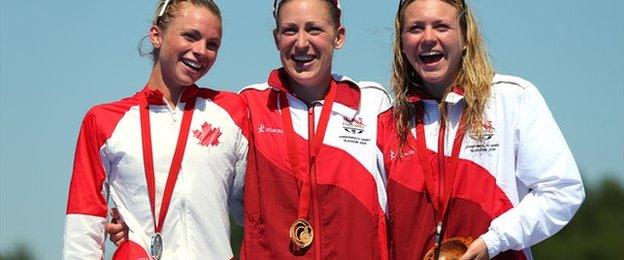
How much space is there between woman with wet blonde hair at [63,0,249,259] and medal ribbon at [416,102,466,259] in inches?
43.9

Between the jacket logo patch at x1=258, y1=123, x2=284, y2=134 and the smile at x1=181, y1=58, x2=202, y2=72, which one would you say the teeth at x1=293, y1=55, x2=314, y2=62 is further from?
the smile at x1=181, y1=58, x2=202, y2=72

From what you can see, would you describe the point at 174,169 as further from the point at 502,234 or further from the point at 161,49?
the point at 502,234

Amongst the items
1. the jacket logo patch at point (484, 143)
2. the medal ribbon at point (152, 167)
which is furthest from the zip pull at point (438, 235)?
the medal ribbon at point (152, 167)

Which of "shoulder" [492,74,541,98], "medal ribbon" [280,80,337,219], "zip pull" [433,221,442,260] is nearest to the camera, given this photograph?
"zip pull" [433,221,442,260]

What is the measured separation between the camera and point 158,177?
689cm

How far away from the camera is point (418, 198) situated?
6.75 meters

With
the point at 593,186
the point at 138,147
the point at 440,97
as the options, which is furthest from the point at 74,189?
the point at 593,186

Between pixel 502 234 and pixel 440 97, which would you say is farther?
pixel 440 97

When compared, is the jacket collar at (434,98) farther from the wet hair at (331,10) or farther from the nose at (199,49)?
the nose at (199,49)

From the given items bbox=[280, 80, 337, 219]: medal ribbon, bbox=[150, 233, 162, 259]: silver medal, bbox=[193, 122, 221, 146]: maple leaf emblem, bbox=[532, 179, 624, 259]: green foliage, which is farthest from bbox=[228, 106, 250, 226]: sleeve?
bbox=[532, 179, 624, 259]: green foliage

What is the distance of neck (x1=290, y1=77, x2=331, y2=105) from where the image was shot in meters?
7.23

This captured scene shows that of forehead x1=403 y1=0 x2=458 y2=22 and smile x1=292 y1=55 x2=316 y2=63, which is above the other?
forehead x1=403 y1=0 x2=458 y2=22

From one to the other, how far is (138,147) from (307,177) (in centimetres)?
102

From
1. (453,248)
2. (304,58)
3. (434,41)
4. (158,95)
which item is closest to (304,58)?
(304,58)
